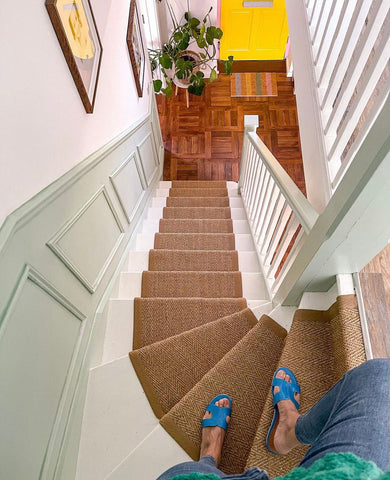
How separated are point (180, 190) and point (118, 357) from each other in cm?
209

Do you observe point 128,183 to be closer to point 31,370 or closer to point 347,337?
point 31,370

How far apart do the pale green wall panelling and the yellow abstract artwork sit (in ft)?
1.36

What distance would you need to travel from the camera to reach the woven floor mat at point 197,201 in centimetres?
314

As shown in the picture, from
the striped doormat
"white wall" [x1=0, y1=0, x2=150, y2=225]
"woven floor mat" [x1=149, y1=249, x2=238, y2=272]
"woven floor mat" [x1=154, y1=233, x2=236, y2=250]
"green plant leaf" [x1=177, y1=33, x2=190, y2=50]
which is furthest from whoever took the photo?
the striped doormat

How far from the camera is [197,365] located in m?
1.52

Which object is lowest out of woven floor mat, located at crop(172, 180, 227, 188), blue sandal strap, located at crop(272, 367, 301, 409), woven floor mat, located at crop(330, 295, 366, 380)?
blue sandal strap, located at crop(272, 367, 301, 409)

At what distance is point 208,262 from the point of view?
2.21 metres

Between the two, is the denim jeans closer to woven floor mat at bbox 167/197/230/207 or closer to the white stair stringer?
the white stair stringer

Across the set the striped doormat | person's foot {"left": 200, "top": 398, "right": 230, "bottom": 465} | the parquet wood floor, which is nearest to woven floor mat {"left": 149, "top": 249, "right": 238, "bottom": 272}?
person's foot {"left": 200, "top": 398, "right": 230, "bottom": 465}

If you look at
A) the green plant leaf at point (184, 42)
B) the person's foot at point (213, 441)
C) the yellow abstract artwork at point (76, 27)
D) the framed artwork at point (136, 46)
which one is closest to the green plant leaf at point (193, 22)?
the green plant leaf at point (184, 42)

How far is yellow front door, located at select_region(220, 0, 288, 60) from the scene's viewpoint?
4113mm

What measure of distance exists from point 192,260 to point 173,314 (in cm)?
54

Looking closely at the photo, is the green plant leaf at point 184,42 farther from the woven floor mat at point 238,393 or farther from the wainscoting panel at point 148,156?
the woven floor mat at point 238,393

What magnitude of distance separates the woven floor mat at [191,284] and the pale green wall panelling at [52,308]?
0.24 metres
